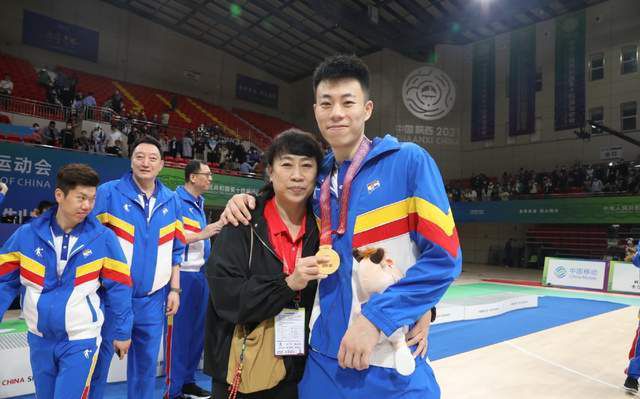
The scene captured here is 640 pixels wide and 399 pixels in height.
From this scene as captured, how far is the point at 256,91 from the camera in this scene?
2428 centimetres

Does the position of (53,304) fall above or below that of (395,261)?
below

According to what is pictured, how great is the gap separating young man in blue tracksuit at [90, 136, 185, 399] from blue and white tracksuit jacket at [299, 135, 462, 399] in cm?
182

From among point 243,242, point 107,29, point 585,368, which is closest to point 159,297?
point 243,242

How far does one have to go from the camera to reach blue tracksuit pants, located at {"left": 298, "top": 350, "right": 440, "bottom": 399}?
128 cm

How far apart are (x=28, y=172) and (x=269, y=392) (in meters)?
9.30

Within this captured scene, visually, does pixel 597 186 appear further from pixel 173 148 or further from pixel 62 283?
pixel 62 283

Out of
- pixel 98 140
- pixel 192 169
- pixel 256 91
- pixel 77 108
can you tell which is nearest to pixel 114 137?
pixel 98 140

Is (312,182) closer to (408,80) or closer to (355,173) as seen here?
(355,173)

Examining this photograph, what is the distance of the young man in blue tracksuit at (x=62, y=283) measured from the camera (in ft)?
7.18

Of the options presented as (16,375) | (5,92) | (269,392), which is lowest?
(16,375)

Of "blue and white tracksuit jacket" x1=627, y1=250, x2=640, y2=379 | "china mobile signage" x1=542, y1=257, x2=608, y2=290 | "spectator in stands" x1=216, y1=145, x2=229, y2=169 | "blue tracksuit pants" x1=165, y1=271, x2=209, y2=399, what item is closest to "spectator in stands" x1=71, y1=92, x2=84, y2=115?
"spectator in stands" x1=216, y1=145, x2=229, y2=169

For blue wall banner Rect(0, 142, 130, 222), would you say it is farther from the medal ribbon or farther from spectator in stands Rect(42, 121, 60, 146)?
the medal ribbon

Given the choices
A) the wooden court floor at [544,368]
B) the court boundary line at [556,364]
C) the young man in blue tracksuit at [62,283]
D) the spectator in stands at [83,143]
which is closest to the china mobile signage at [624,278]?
the wooden court floor at [544,368]

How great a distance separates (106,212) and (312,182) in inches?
76.0
